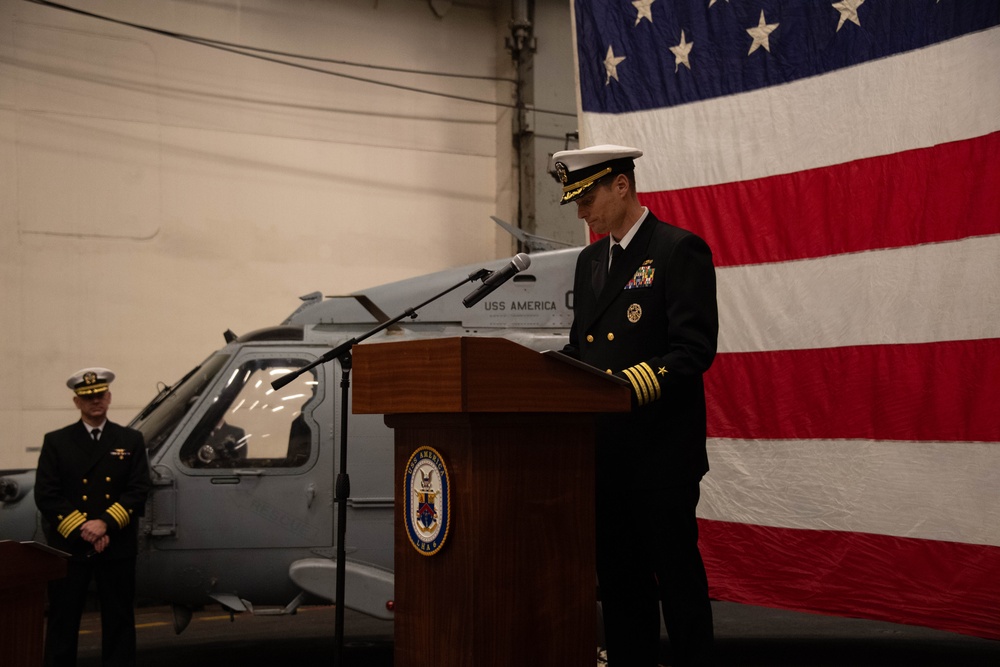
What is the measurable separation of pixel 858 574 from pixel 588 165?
2657mm

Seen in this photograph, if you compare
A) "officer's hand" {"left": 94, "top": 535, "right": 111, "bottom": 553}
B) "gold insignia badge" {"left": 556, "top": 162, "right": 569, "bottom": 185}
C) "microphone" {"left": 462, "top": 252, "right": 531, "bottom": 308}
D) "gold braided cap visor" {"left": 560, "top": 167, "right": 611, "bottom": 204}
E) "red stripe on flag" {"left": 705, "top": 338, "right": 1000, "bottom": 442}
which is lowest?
"officer's hand" {"left": 94, "top": 535, "right": 111, "bottom": 553}

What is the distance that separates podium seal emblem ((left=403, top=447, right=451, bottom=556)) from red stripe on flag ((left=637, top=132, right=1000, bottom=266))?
2920 mm

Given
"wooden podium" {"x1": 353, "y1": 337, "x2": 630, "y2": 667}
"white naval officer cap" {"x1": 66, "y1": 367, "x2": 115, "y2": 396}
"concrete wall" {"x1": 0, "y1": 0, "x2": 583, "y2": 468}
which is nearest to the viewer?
"wooden podium" {"x1": 353, "y1": 337, "x2": 630, "y2": 667}

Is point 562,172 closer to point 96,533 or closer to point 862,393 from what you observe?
Result: point 862,393

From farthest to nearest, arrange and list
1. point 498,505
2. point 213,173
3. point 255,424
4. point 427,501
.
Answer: point 213,173
point 255,424
point 427,501
point 498,505

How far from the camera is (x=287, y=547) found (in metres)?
5.74

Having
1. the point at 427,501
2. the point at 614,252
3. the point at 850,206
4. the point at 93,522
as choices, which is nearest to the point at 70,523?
the point at 93,522

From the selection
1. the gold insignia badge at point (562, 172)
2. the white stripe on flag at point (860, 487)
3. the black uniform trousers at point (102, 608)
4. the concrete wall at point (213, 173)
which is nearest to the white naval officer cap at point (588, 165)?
the gold insignia badge at point (562, 172)

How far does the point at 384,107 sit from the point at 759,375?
687 cm

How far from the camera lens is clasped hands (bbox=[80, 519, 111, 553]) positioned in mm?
5172

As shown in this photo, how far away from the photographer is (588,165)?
3.22 metres

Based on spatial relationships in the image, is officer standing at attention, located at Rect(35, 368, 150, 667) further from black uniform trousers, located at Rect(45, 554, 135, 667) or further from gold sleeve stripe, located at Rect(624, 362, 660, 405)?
gold sleeve stripe, located at Rect(624, 362, 660, 405)

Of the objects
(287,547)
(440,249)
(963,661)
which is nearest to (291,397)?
(287,547)

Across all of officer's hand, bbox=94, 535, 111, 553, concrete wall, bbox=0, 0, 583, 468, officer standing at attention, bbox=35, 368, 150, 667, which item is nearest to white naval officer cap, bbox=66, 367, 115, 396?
officer standing at attention, bbox=35, 368, 150, 667
